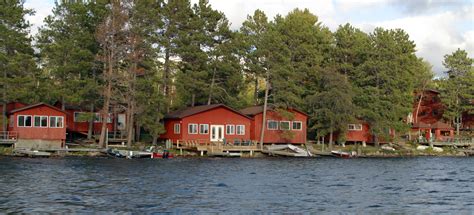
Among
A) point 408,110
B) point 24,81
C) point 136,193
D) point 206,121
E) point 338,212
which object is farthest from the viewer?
point 408,110

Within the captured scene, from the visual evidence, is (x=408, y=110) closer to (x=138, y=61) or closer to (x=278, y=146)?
(x=278, y=146)

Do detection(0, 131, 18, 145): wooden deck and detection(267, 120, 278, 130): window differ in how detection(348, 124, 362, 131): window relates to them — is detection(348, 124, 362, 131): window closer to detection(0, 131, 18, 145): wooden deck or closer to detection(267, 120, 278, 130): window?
detection(267, 120, 278, 130): window

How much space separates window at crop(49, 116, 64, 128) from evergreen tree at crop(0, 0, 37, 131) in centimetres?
322

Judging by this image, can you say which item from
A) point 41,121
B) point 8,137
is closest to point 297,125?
point 41,121

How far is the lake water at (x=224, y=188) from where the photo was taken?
2505cm

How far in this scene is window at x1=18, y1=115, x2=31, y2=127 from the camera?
5612cm

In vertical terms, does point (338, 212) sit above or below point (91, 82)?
below

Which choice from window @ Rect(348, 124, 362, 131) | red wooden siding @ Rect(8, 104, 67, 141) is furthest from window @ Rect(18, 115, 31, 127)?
window @ Rect(348, 124, 362, 131)

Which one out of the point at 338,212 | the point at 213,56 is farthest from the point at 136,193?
the point at 213,56

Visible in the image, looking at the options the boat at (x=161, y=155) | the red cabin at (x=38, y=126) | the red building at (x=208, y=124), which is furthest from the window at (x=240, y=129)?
the red cabin at (x=38, y=126)

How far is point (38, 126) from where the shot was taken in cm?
5675

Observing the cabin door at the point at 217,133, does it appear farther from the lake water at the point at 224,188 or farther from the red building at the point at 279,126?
the lake water at the point at 224,188

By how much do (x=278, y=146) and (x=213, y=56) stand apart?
12.7m

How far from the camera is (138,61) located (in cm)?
5872
